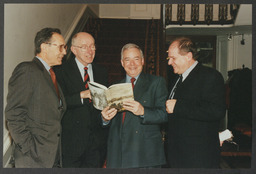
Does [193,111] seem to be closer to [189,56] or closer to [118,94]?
[189,56]

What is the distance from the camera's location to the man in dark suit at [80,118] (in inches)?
105

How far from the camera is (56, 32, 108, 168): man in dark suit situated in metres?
2.67

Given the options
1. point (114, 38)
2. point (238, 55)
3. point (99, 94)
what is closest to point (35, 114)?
point (99, 94)

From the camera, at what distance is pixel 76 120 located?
2.70 metres

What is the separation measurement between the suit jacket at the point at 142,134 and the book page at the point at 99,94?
0.28m

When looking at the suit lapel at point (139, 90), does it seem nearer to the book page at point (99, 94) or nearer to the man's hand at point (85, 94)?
the book page at point (99, 94)

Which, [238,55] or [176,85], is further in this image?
[238,55]

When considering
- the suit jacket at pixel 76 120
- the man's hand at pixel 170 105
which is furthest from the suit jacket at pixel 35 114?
the man's hand at pixel 170 105

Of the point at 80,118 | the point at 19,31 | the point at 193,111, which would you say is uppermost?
the point at 19,31

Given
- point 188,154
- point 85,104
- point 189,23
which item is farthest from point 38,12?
point 189,23

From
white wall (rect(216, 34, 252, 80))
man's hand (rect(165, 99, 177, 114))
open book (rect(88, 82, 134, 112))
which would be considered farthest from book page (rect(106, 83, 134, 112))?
white wall (rect(216, 34, 252, 80))

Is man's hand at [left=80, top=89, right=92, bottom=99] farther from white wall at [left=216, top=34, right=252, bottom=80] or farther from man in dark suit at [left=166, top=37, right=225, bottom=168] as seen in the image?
white wall at [left=216, top=34, right=252, bottom=80]

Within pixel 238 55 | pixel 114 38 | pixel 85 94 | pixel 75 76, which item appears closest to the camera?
pixel 85 94

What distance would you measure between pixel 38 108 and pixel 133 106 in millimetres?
865
